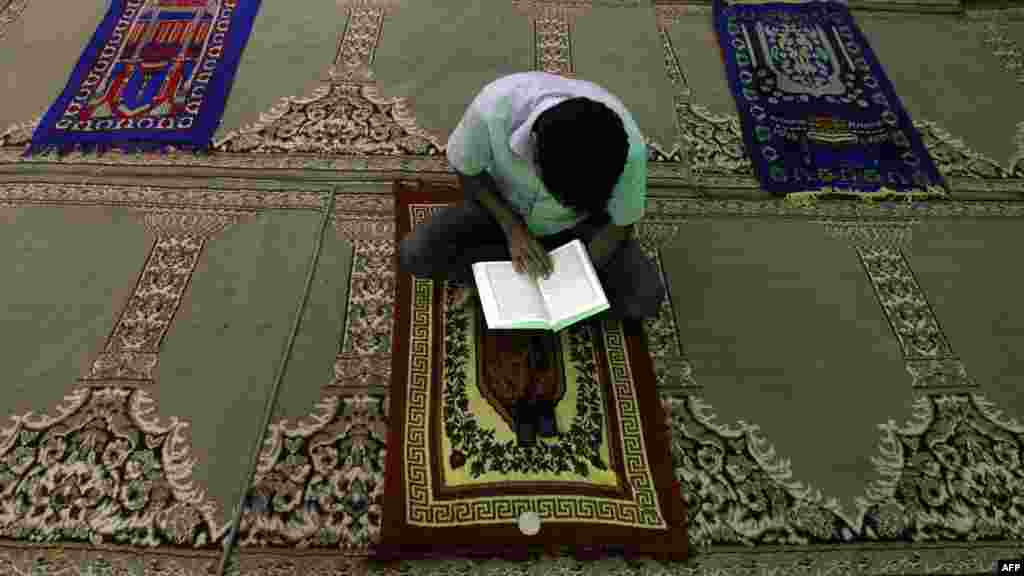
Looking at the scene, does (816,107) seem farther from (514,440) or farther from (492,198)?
(514,440)

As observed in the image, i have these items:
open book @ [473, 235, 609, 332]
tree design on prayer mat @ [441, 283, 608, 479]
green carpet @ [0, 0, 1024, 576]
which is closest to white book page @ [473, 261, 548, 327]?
open book @ [473, 235, 609, 332]

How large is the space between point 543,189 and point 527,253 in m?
0.15

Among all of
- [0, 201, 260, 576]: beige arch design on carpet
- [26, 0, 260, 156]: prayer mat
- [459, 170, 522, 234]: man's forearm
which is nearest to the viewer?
[0, 201, 260, 576]: beige arch design on carpet

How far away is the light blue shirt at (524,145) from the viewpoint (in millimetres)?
1100

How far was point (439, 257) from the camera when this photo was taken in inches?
58.4

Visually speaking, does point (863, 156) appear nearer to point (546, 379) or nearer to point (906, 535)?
point (906, 535)

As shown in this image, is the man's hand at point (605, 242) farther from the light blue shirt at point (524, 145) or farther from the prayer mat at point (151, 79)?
the prayer mat at point (151, 79)

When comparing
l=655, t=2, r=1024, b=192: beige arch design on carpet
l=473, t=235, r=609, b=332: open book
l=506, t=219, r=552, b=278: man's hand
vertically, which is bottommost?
l=473, t=235, r=609, b=332: open book

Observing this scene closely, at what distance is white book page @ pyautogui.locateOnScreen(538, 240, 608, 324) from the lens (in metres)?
1.22

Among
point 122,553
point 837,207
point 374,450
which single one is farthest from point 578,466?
point 837,207

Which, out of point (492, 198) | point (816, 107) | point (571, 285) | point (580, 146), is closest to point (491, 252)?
point (492, 198)

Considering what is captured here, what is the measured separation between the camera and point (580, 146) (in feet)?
3.12

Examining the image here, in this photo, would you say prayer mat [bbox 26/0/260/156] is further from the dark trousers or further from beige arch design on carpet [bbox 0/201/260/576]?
the dark trousers

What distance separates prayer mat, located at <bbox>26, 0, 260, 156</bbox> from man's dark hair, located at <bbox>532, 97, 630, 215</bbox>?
137 cm
